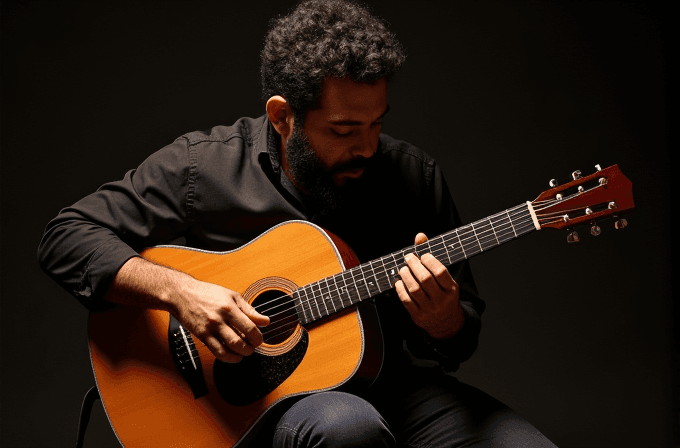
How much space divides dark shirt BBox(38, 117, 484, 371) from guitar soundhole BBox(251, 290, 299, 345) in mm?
223

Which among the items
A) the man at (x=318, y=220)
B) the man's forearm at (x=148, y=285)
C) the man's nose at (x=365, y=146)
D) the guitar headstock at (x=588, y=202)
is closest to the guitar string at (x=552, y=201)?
the guitar headstock at (x=588, y=202)

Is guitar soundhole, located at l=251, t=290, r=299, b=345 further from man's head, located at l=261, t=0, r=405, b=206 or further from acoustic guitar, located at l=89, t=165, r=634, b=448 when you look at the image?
man's head, located at l=261, t=0, r=405, b=206

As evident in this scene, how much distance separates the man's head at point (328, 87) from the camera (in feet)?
4.79

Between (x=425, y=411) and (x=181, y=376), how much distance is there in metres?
0.60

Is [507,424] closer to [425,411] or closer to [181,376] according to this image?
[425,411]

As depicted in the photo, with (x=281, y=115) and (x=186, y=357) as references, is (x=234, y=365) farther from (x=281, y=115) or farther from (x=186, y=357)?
(x=281, y=115)

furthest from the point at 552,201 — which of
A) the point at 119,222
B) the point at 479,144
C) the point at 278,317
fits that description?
the point at 479,144

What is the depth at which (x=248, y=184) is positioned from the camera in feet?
5.36

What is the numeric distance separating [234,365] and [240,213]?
→ 0.39 meters

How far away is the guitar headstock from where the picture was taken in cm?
128

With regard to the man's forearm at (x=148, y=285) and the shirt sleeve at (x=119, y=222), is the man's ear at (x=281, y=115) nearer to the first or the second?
the shirt sleeve at (x=119, y=222)

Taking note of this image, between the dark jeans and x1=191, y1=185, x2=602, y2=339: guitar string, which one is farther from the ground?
x1=191, y1=185, x2=602, y2=339: guitar string

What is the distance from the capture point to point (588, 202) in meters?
1.30

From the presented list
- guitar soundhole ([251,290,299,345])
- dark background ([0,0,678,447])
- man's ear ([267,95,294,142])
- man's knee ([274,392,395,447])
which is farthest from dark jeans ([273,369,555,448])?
dark background ([0,0,678,447])
